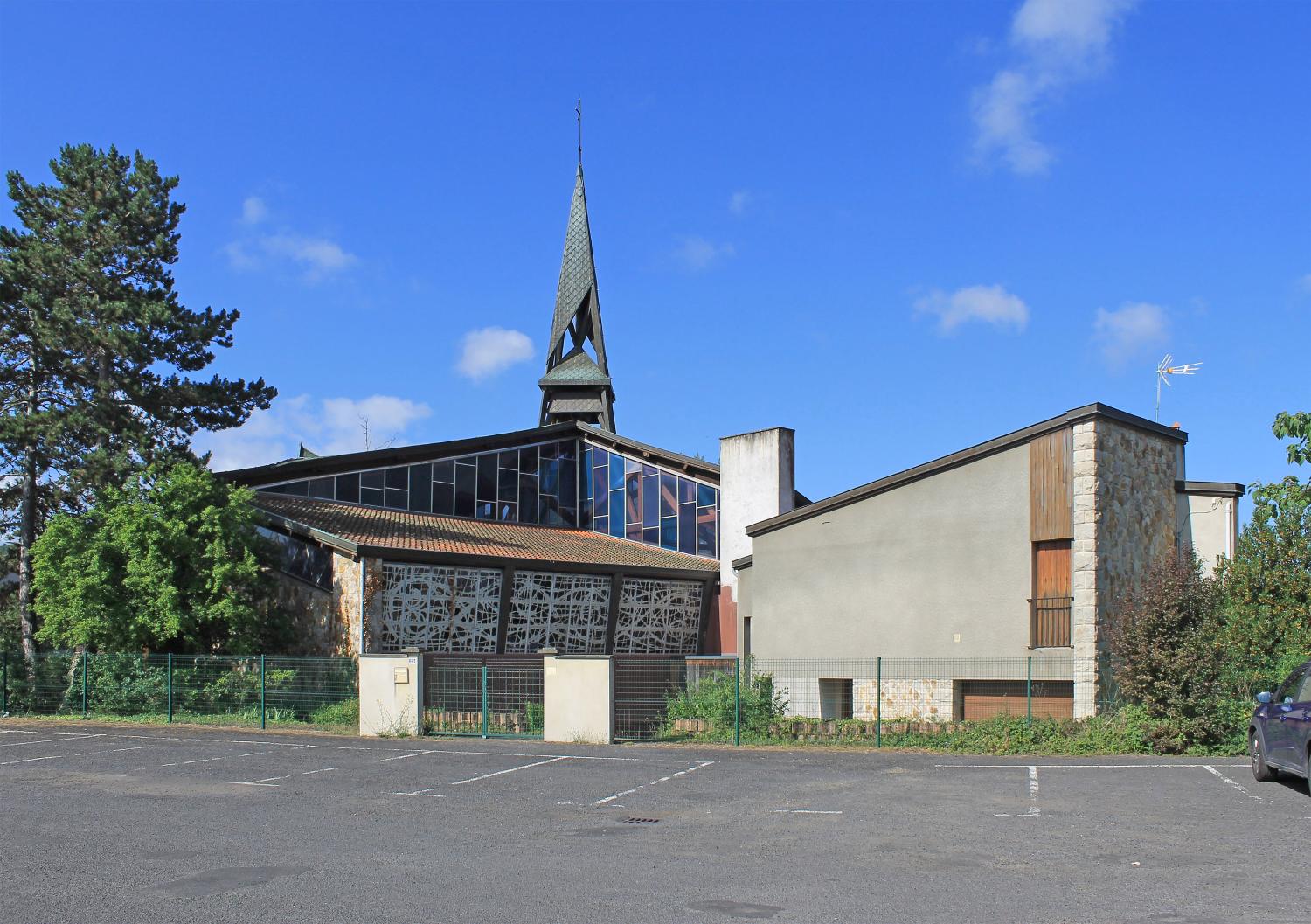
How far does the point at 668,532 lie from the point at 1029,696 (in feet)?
66.7

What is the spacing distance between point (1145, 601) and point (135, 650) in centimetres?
2287

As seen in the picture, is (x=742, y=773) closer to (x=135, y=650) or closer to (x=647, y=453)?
(x=135, y=650)

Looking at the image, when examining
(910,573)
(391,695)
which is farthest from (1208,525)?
A: (391,695)

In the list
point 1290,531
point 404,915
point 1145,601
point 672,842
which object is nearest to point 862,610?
point 1145,601

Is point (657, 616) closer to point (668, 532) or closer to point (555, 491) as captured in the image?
point (668, 532)

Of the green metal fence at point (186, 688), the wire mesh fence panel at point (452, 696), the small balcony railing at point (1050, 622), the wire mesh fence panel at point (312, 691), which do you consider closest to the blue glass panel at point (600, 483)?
the green metal fence at point (186, 688)

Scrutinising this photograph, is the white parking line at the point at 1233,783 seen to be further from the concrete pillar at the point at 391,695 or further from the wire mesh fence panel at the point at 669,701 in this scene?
the concrete pillar at the point at 391,695

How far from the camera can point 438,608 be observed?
3070cm

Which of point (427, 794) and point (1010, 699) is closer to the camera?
point (427, 794)

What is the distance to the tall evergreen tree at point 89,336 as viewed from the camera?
106 ft

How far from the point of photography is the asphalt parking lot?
8.45m

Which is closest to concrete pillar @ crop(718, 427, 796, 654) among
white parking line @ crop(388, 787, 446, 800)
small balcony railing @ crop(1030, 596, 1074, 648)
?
small balcony railing @ crop(1030, 596, 1074, 648)

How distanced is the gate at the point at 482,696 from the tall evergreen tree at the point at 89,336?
14181 millimetres

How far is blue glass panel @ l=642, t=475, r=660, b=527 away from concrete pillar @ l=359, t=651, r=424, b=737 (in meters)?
17.0
